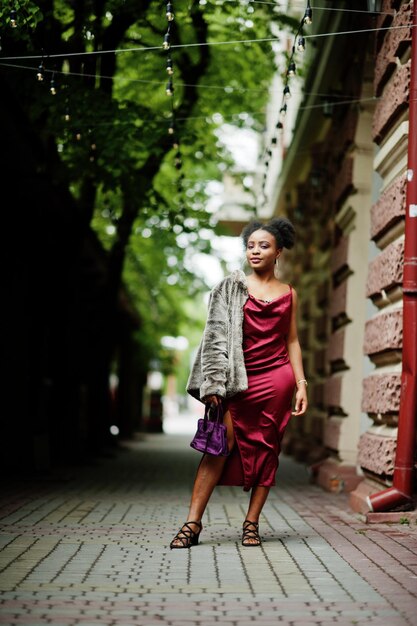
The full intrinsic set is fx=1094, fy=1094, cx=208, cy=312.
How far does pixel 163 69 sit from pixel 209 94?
77.4 inches

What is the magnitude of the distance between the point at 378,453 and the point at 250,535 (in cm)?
226

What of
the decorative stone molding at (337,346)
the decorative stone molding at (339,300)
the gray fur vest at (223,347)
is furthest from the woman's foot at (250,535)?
the decorative stone molding at (339,300)

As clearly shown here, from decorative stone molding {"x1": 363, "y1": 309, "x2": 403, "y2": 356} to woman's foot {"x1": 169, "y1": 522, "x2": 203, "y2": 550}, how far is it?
2.46 metres

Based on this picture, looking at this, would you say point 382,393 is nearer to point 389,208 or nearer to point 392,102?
point 389,208

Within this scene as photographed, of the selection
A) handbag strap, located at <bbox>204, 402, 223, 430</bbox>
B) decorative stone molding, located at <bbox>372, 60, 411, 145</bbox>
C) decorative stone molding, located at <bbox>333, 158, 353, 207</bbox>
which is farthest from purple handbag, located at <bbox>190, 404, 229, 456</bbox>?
decorative stone molding, located at <bbox>333, 158, 353, 207</bbox>

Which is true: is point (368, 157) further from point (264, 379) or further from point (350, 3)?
point (264, 379)

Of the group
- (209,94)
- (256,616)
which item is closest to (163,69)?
(209,94)

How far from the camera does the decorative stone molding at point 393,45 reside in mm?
8594

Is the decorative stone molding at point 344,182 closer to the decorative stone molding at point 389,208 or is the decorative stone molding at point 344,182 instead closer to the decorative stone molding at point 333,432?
the decorative stone molding at point 389,208

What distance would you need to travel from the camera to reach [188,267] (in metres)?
27.3

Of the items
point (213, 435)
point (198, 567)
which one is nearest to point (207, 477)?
point (213, 435)

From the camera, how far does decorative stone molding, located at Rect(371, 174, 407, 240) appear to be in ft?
28.5

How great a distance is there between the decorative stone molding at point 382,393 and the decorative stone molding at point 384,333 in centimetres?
23

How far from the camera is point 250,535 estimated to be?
696 cm
